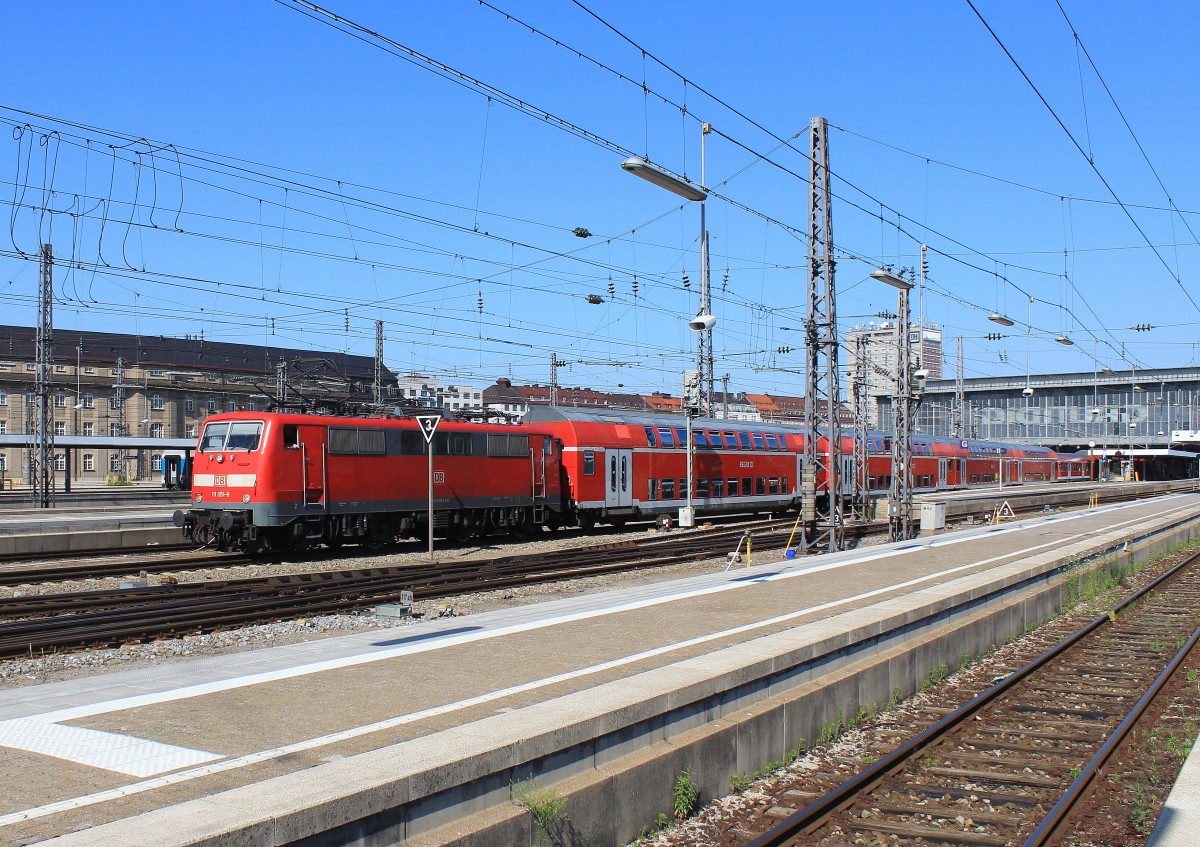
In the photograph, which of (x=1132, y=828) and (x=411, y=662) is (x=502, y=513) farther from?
(x=1132, y=828)

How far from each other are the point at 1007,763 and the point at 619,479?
2348 cm

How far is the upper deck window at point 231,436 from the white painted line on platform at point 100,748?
16.0 metres

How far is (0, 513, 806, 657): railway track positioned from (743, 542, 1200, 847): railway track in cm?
816

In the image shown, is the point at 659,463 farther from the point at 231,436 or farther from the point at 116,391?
the point at 116,391

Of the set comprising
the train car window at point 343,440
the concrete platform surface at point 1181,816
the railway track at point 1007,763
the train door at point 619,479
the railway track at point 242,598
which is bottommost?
the railway track at point 1007,763

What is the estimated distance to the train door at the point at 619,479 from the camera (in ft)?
105

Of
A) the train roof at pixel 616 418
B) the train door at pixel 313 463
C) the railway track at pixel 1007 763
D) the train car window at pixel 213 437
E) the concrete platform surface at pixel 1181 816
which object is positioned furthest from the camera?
the train roof at pixel 616 418

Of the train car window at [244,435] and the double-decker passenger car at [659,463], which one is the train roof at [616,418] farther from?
the train car window at [244,435]

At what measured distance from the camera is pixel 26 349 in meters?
86.1

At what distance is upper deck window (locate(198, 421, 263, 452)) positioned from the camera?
22.7 metres

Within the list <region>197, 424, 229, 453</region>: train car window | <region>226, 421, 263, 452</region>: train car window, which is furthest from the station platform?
<region>197, 424, 229, 453</region>: train car window

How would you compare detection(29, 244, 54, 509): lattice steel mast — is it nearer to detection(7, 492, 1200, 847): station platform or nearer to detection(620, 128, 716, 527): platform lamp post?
detection(620, 128, 716, 527): platform lamp post

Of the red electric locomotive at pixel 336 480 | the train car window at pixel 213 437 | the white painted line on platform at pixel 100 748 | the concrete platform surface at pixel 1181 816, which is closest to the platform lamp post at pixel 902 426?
the red electric locomotive at pixel 336 480

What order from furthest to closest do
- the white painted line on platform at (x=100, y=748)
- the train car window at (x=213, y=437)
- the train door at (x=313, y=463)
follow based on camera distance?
1. the train car window at (x=213, y=437)
2. the train door at (x=313, y=463)
3. the white painted line on platform at (x=100, y=748)
